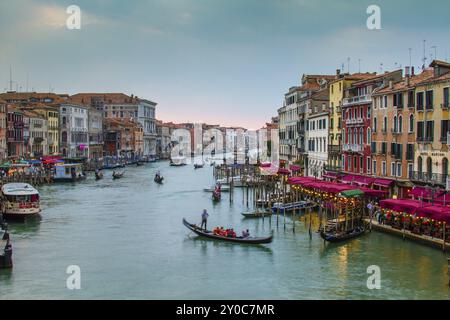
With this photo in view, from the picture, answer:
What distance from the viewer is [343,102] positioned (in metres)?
33.4

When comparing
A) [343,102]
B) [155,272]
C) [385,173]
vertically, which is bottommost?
[155,272]

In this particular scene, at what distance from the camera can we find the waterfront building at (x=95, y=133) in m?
75.2

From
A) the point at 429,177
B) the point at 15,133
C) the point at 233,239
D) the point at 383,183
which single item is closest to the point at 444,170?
the point at 429,177

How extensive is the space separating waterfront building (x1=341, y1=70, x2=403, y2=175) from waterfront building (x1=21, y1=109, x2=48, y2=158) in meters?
30.8

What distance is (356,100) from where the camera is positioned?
31578 mm

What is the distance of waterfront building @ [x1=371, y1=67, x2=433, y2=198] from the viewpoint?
25.9 meters

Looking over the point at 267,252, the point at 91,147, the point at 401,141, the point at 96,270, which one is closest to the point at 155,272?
the point at 96,270

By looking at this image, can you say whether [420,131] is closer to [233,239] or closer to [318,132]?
[233,239]

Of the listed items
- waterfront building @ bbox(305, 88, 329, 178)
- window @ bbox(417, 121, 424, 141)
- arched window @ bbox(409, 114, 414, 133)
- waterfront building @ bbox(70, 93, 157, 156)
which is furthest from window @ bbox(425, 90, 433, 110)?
waterfront building @ bbox(70, 93, 157, 156)

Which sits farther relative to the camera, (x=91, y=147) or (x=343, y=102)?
(x=91, y=147)

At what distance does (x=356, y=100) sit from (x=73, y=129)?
42867mm

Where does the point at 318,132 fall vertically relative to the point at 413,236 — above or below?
above
